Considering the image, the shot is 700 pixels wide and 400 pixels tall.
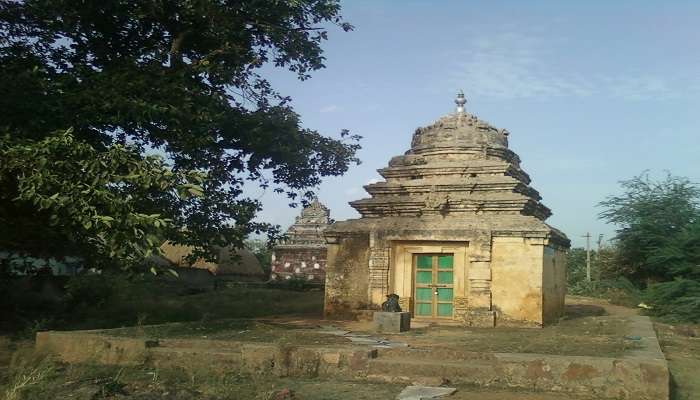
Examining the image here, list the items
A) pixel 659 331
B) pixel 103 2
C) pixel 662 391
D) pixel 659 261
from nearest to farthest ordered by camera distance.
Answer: pixel 662 391 → pixel 103 2 → pixel 659 331 → pixel 659 261

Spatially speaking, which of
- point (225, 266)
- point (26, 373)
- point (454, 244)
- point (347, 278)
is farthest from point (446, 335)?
point (225, 266)

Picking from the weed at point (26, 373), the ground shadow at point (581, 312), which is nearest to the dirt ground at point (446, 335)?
the weed at point (26, 373)

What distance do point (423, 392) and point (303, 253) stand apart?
24199 mm

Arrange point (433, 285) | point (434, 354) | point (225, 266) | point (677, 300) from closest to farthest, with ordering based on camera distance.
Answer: point (434, 354), point (433, 285), point (677, 300), point (225, 266)

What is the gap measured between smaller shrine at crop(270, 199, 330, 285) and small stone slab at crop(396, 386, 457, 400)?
22.8m

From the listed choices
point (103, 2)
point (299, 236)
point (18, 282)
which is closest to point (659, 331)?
point (103, 2)

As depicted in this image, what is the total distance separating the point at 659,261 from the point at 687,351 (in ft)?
27.8

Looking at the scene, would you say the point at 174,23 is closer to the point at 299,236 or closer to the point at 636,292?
the point at 636,292

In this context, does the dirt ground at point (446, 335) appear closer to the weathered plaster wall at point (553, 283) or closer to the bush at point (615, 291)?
the weathered plaster wall at point (553, 283)

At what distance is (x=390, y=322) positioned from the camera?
1067cm

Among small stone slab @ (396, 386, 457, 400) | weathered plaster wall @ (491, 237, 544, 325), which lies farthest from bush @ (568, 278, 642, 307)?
small stone slab @ (396, 386, 457, 400)

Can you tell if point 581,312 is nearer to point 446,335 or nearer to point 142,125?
point 446,335

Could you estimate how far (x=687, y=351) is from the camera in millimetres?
11383

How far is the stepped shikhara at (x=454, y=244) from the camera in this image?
39.8 ft
